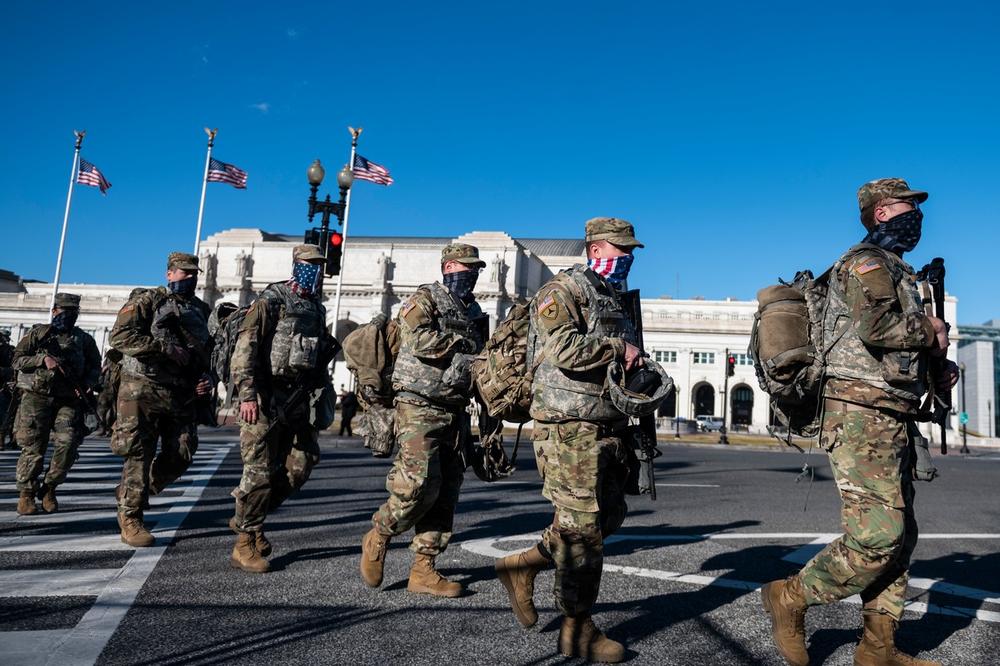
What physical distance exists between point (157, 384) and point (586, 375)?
3819 millimetres

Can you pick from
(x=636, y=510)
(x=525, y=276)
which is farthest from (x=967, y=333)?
(x=636, y=510)

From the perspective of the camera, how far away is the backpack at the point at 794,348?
11.3ft

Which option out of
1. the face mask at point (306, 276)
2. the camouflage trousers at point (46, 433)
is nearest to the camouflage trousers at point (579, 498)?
the face mask at point (306, 276)

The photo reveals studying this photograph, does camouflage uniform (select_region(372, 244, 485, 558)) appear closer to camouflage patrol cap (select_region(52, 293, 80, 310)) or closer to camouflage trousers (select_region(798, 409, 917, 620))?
camouflage trousers (select_region(798, 409, 917, 620))

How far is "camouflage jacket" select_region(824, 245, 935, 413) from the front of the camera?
318cm

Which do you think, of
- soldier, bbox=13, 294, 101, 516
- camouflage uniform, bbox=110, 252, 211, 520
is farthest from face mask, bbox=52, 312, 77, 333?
camouflage uniform, bbox=110, 252, 211, 520

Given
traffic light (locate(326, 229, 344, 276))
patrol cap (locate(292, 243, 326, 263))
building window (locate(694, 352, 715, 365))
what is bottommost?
patrol cap (locate(292, 243, 326, 263))

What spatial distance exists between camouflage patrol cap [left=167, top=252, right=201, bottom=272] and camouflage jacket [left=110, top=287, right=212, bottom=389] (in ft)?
0.75

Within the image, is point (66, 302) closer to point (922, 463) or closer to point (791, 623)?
point (791, 623)

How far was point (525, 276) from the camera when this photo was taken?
66375mm

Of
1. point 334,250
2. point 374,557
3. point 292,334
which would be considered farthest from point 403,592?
point 334,250

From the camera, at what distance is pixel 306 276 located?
5434 mm

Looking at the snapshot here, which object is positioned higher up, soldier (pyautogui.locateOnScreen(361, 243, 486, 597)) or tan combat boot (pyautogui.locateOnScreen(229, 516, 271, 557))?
soldier (pyautogui.locateOnScreen(361, 243, 486, 597))

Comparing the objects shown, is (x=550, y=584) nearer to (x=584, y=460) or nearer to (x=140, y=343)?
(x=584, y=460)
